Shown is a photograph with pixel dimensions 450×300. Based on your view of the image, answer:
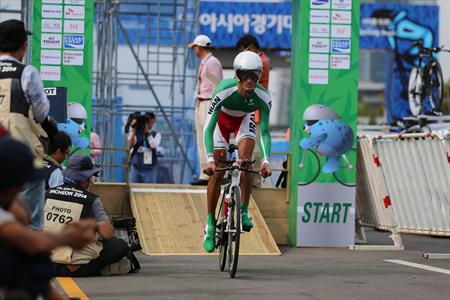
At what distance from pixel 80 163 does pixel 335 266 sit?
3455 mm

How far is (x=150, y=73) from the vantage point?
28812 millimetres

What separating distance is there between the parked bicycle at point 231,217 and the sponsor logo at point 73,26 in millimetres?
4657

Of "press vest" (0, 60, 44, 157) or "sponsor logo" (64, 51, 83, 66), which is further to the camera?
"sponsor logo" (64, 51, 83, 66)

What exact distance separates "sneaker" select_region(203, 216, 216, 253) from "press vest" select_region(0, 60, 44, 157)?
11.6ft

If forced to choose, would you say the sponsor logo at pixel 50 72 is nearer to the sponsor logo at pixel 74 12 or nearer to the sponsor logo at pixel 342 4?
the sponsor logo at pixel 74 12

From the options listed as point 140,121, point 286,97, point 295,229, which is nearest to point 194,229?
point 295,229

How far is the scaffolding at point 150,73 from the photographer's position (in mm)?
27203

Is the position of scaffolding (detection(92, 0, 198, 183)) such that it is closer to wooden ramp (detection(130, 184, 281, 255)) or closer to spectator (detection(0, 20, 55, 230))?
wooden ramp (detection(130, 184, 281, 255))

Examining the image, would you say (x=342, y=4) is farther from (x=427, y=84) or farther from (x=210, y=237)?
(x=427, y=84)

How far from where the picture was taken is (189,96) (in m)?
28.4

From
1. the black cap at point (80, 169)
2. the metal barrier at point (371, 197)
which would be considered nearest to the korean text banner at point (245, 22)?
the metal barrier at point (371, 197)

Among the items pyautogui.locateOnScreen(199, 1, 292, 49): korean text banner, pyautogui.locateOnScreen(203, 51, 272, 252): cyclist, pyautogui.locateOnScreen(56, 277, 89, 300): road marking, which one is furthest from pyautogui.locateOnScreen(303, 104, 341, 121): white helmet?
pyautogui.locateOnScreen(199, 1, 292, 49): korean text banner

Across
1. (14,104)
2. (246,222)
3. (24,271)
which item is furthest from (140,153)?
(24,271)

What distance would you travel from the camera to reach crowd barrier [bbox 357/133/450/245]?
15284mm
